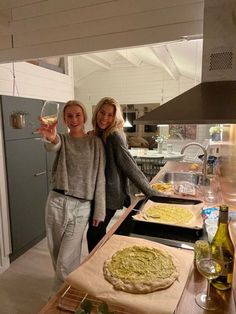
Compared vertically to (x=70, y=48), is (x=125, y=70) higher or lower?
higher

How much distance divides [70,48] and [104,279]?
153 cm

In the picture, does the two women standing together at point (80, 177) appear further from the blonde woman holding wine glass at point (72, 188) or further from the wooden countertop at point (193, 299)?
the wooden countertop at point (193, 299)

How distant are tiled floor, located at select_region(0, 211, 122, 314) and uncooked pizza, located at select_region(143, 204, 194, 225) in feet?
4.38

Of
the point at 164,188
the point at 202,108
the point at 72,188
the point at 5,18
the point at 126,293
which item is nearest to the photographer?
the point at 202,108

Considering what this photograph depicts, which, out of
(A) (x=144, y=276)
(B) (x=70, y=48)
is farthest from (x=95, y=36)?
(A) (x=144, y=276)

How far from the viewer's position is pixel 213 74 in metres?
1.04

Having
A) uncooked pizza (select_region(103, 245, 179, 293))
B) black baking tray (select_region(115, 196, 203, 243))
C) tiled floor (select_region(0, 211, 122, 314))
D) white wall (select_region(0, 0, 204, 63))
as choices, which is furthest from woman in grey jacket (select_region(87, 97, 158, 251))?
tiled floor (select_region(0, 211, 122, 314))

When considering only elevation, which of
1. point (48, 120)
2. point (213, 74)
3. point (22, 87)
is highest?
point (22, 87)

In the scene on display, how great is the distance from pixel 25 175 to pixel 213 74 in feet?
7.64

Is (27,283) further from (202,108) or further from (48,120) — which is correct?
(202,108)

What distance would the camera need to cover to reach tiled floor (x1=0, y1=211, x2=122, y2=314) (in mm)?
2082

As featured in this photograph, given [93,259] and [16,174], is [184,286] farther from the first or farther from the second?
[16,174]

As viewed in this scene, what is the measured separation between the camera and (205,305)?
0.85 meters

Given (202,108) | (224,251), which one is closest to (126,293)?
(224,251)
